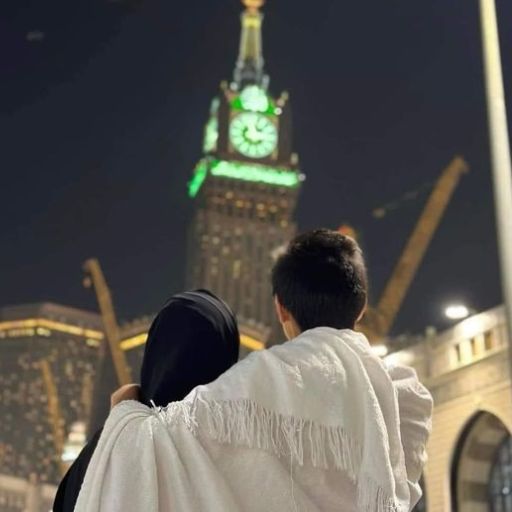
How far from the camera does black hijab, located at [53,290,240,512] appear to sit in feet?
7.09

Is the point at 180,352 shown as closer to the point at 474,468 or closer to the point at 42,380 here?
the point at 474,468

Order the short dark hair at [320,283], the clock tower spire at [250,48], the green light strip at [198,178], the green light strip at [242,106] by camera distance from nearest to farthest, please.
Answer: the short dark hair at [320,283] → the green light strip at [242,106] → the green light strip at [198,178] → the clock tower spire at [250,48]

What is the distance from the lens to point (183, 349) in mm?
2158

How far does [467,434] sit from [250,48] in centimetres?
9831

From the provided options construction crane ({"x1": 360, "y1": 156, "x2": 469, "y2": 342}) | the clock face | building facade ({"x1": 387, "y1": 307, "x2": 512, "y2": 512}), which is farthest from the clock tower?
building facade ({"x1": 387, "y1": 307, "x2": 512, "y2": 512})

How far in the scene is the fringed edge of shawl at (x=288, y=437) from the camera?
200 cm

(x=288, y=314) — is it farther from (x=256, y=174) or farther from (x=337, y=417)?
(x=256, y=174)

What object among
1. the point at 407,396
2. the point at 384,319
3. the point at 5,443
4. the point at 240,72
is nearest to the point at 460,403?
the point at 384,319

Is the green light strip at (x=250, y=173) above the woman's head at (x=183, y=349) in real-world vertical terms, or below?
above

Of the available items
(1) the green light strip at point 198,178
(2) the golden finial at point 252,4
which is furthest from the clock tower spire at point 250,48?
(1) the green light strip at point 198,178

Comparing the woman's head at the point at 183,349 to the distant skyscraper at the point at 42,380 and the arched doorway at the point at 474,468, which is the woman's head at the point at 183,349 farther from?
the distant skyscraper at the point at 42,380

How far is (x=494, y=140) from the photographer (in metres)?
9.90

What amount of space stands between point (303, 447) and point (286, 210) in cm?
10332

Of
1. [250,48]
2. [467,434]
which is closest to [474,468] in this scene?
[467,434]
